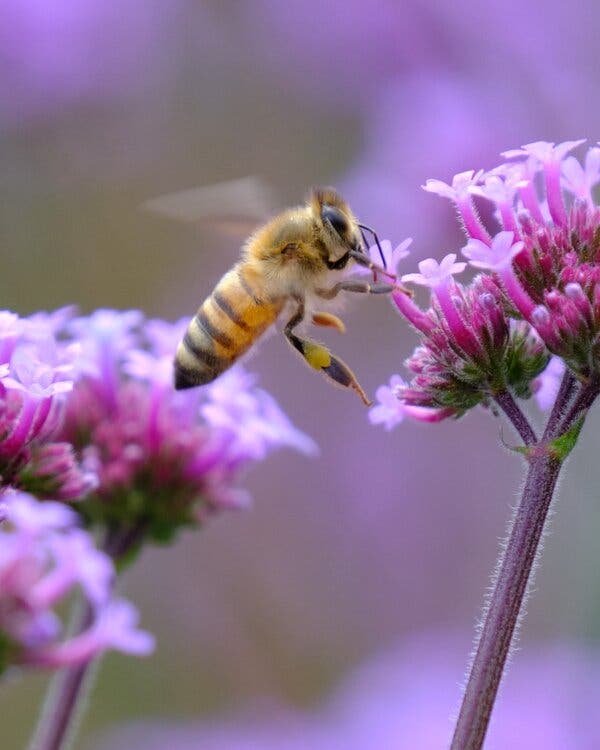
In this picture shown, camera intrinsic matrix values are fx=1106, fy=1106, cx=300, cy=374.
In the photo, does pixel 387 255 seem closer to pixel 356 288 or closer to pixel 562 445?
pixel 356 288

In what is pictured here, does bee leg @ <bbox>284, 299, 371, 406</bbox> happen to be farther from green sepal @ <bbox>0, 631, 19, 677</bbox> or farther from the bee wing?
green sepal @ <bbox>0, 631, 19, 677</bbox>

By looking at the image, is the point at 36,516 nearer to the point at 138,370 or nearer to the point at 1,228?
the point at 138,370

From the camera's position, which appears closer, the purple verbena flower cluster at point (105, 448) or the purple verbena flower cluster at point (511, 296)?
the purple verbena flower cluster at point (511, 296)

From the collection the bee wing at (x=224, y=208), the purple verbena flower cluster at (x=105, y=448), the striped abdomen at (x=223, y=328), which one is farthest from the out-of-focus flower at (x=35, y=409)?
the bee wing at (x=224, y=208)

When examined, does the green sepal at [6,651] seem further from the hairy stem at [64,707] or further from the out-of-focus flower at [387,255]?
the out-of-focus flower at [387,255]

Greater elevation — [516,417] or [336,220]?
A: [336,220]

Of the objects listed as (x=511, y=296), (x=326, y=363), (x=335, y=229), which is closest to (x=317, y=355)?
(x=326, y=363)
